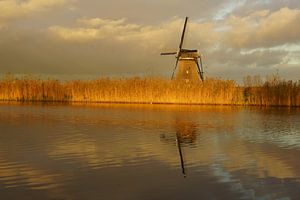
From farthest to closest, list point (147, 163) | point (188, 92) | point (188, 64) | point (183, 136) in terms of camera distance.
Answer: point (188, 64) < point (188, 92) < point (183, 136) < point (147, 163)

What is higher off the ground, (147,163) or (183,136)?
(183,136)

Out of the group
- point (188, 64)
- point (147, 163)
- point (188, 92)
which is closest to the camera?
point (147, 163)

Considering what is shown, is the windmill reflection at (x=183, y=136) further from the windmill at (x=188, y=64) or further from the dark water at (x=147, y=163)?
the windmill at (x=188, y=64)

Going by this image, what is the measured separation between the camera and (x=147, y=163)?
7.36 meters

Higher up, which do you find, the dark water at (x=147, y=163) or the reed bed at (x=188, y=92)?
the reed bed at (x=188, y=92)

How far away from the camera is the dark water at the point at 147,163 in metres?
5.40

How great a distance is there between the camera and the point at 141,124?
14305mm

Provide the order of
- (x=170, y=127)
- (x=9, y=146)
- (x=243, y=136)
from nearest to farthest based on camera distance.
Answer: (x=9, y=146)
(x=243, y=136)
(x=170, y=127)

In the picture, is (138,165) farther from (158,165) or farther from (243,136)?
(243,136)

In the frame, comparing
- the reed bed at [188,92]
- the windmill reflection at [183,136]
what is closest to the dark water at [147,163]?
the windmill reflection at [183,136]

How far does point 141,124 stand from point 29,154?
21.4 feet

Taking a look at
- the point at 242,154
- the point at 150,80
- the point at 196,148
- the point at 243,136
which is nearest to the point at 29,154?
the point at 196,148

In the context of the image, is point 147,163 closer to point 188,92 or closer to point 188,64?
point 188,92

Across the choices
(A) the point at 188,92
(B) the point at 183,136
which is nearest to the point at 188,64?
(A) the point at 188,92
